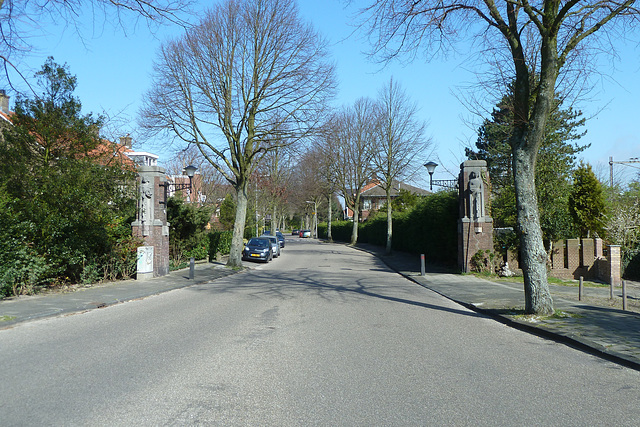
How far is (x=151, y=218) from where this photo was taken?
60.1 feet

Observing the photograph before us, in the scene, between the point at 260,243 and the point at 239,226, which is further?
the point at 260,243

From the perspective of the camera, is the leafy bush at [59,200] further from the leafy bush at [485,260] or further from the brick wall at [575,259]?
the brick wall at [575,259]

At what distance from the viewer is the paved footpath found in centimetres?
768

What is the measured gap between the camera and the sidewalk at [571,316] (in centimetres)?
733

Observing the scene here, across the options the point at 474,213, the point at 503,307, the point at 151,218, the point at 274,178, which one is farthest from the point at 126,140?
the point at 274,178

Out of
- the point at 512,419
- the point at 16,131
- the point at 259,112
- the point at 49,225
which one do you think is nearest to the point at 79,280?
the point at 49,225

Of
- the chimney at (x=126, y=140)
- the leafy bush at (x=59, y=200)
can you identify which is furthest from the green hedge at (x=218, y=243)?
the leafy bush at (x=59, y=200)

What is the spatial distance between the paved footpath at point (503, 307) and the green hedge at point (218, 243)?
9427 millimetres

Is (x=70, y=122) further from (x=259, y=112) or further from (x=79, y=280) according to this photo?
(x=259, y=112)

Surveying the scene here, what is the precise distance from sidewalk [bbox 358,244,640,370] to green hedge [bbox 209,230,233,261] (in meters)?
15.2

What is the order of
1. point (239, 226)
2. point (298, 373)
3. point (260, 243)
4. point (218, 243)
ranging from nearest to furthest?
1. point (298, 373)
2. point (239, 226)
3. point (218, 243)
4. point (260, 243)

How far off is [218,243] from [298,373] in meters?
25.3

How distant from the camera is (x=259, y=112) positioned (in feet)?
79.4

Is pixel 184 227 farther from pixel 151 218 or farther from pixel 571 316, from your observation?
pixel 571 316
